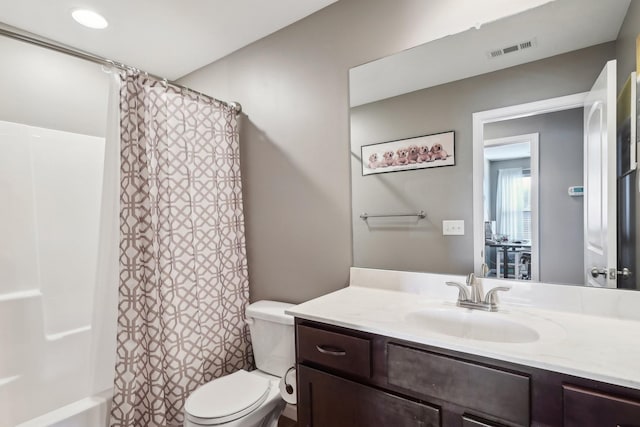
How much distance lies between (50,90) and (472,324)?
2.80 meters

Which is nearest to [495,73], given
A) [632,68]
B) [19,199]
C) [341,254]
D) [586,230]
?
[632,68]

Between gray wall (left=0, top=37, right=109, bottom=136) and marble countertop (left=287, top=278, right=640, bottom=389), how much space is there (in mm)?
2063

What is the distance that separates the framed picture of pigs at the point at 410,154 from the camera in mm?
1498

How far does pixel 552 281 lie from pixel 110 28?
2.68 m

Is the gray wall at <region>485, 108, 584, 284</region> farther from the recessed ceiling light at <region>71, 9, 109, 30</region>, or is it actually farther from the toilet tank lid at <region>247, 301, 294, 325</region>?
the recessed ceiling light at <region>71, 9, 109, 30</region>

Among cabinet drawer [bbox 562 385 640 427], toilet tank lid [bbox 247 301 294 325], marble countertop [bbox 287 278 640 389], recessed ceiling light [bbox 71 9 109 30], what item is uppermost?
recessed ceiling light [bbox 71 9 109 30]

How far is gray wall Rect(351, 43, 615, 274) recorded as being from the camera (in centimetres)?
123

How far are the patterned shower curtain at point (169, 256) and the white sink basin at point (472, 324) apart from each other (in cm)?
121

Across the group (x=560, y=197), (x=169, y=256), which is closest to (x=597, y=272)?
(x=560, y=197)

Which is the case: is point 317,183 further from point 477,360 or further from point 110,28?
point 110,28

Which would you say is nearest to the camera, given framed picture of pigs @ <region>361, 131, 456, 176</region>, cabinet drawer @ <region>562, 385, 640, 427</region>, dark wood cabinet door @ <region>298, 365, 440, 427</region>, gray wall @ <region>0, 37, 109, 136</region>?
cabinet drawer @ <region>562, 385, 640, 427</region>

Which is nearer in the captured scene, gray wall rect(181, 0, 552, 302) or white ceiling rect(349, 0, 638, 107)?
white ceiling rect(349, 0, 638, 107)

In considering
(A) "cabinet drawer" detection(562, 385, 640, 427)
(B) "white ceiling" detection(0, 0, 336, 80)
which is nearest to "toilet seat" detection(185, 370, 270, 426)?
(A) "cabinet drawer" detection(562, 385, 640, 427)

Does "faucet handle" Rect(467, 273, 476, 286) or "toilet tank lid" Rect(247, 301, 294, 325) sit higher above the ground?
"faucet handle" Rect(467, 273, 476, 286)
